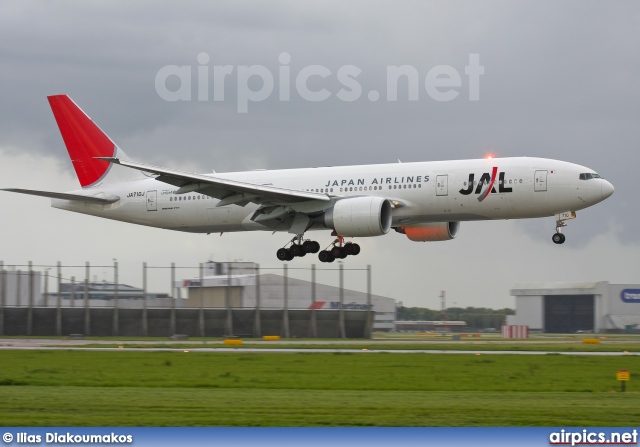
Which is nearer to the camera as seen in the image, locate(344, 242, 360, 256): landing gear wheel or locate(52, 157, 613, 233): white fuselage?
locate(52, 157, 613, 233): white fuselage

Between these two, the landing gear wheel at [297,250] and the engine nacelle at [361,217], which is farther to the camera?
the landing gear wheel at [297,250]

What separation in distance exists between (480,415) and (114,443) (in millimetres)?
8517

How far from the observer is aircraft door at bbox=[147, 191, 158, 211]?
54625mm

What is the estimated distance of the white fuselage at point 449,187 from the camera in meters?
45.3

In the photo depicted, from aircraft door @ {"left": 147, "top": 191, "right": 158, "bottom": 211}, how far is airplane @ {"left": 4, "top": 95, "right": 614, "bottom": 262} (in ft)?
0.18

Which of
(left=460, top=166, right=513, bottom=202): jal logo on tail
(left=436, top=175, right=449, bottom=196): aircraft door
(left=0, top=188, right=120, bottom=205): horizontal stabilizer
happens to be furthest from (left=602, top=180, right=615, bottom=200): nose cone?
(left=0, top=188, right=120, bottom=205): horizontal stabilizer

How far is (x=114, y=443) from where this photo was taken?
17.9 metres

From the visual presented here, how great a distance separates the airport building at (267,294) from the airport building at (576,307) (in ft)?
150

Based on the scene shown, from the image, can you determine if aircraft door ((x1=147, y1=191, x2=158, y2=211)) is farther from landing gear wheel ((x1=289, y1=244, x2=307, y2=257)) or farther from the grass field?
the grass field

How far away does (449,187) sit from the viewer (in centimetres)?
4612

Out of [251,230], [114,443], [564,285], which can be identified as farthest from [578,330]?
[114,443]

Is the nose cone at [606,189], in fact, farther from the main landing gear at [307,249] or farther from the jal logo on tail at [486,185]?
the main landing gear at [307,249]

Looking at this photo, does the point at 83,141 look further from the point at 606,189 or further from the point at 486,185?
the point at 606,189

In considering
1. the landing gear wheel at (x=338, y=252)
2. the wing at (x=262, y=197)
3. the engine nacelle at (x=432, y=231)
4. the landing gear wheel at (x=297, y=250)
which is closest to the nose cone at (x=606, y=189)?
the engine nacelle at (x=432, y=231)
